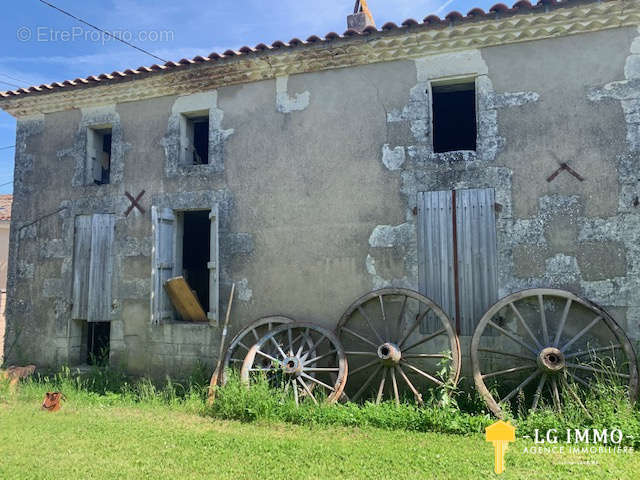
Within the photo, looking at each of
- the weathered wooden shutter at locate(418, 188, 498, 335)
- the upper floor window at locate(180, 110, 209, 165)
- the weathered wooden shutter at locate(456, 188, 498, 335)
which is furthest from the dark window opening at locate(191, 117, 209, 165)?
the weathered wooden shutter at locate(456, 188, 498, 335)

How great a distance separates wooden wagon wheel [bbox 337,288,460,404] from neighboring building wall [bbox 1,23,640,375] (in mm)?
257

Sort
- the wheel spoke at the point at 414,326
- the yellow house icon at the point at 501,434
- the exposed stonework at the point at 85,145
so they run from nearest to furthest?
the yellow house icon at the point at 501,434 < the wheel spoke at the point at 414,326 < the exposed stonework at the point at 85,145

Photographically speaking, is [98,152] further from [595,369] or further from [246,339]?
[595,369]

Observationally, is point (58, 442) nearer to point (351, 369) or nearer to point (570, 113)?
point (351, 369)

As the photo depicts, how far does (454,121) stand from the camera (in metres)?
8.61

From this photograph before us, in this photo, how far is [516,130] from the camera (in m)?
6.16

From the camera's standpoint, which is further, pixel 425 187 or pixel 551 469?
pixel 425 187

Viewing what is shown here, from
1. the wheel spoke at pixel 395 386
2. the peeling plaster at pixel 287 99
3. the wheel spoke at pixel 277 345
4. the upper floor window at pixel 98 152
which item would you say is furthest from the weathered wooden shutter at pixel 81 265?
the wheel spoke at pixel 395 386

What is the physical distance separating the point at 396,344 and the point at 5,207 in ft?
65.4

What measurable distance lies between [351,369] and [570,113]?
4.29 meters

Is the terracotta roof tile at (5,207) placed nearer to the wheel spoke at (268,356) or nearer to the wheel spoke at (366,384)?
the wheel spoke at (268,356)

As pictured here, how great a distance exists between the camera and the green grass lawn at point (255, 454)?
4.16 meters

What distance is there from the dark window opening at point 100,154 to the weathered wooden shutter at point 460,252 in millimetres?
5728

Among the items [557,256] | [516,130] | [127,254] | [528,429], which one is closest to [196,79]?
[127,254]
